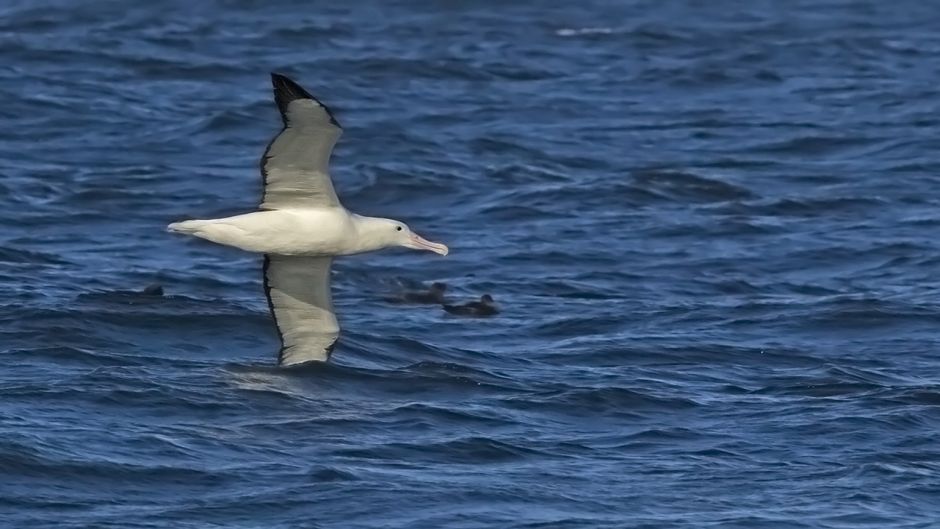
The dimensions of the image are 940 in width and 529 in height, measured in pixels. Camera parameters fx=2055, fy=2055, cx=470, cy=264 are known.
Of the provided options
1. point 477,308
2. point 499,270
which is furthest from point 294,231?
point 499,270

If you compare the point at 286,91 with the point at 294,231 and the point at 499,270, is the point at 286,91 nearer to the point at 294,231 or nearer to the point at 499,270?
the point at 294,231

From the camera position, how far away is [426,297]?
726 inches

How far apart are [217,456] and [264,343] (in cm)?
371

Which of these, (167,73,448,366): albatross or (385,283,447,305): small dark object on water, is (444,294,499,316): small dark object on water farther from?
(167,73,448,366): albatross

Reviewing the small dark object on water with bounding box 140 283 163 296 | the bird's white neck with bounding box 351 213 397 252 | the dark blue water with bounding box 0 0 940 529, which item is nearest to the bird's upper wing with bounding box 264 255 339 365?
the dark blue water with bounding box 0 0 940 529

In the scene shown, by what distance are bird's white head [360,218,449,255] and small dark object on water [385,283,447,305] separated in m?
3.65

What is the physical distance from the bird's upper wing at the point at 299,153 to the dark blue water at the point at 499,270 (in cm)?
147

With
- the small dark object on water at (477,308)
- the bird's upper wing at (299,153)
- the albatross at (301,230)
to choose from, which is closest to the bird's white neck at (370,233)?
the albatross at (301,230)

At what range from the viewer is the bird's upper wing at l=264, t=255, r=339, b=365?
48.1 ft

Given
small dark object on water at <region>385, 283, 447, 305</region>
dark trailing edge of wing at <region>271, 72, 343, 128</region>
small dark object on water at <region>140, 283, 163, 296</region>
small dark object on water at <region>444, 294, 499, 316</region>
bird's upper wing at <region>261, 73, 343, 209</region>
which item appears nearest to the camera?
dark trailing edge of wing at <region>271, 72, 343, 128</region>

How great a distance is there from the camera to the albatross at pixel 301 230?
1288 cm

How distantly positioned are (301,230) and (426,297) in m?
4.74

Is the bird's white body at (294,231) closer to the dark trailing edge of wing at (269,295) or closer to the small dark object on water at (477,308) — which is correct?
the dark trailing edge of wing at (269,295)

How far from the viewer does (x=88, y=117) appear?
26234 millimetres
